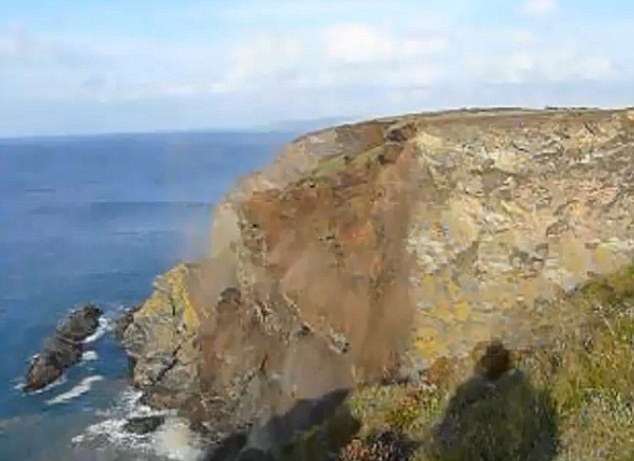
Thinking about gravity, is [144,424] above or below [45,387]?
above

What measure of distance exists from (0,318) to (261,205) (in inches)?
1086

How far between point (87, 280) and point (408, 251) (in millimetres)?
41547

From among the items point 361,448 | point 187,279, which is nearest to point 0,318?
point 187,279

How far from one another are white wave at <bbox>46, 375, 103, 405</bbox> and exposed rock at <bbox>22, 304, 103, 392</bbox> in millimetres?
1608

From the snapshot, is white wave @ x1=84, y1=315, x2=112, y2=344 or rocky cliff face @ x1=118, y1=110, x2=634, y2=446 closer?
rocky cliff face @ x1=118, y1=110, x2=634, y2=446

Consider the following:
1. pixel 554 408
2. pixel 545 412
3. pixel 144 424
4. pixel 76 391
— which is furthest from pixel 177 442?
pixel 554 408

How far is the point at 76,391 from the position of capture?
4731 centimetres

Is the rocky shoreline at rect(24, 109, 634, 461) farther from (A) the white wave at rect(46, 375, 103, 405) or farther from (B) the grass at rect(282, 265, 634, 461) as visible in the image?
(A) the white wave at rect(46, 375, 103, 405)

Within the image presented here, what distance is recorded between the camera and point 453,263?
109 ft

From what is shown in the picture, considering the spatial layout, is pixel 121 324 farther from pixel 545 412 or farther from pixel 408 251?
pixel 545 412

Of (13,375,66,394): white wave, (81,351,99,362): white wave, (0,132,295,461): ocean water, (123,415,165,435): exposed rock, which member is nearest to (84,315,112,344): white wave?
(0,132,295,461): ocean water

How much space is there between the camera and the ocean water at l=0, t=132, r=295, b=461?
4028cm

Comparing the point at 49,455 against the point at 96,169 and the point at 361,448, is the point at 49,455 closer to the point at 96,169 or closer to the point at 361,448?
the point at 361,448

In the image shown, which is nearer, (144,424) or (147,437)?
(147,437)
